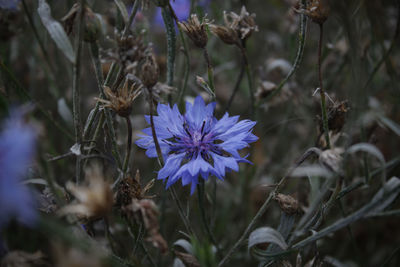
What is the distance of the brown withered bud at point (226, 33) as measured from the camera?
0.95m

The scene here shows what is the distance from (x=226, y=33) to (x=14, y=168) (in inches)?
24.4

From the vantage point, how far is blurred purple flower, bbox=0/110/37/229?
0.50 metres

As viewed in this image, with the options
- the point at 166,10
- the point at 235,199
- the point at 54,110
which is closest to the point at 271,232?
the point at 166,10

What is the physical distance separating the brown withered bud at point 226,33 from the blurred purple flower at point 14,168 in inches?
22.0

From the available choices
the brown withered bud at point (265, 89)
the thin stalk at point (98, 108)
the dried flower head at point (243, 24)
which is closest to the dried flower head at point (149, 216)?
the thin stalk at point (98, 108)

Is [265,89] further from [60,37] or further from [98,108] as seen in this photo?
[60,37]

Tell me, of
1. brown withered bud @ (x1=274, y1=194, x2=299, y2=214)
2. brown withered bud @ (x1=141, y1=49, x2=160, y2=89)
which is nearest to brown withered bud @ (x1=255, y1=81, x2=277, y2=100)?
brown withered bud @ (x1=274, y1=194, x2=299, y2=214)

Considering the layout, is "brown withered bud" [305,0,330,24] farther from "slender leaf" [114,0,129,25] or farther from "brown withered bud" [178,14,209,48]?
"slender leaf" [114,0,129,25]

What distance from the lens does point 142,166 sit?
166 cm

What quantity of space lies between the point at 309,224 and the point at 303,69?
141 centimetres

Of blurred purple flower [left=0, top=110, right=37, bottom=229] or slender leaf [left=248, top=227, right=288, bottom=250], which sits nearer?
blurred purple flower [left=0, top=110, right=37, bottom=229]

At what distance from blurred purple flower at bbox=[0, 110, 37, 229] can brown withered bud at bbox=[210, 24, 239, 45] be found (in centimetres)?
56

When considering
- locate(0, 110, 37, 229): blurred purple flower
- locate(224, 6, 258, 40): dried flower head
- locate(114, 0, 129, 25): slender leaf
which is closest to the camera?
locate(0, 110, 37, 229): blurred purple flower

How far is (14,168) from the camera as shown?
51cm
